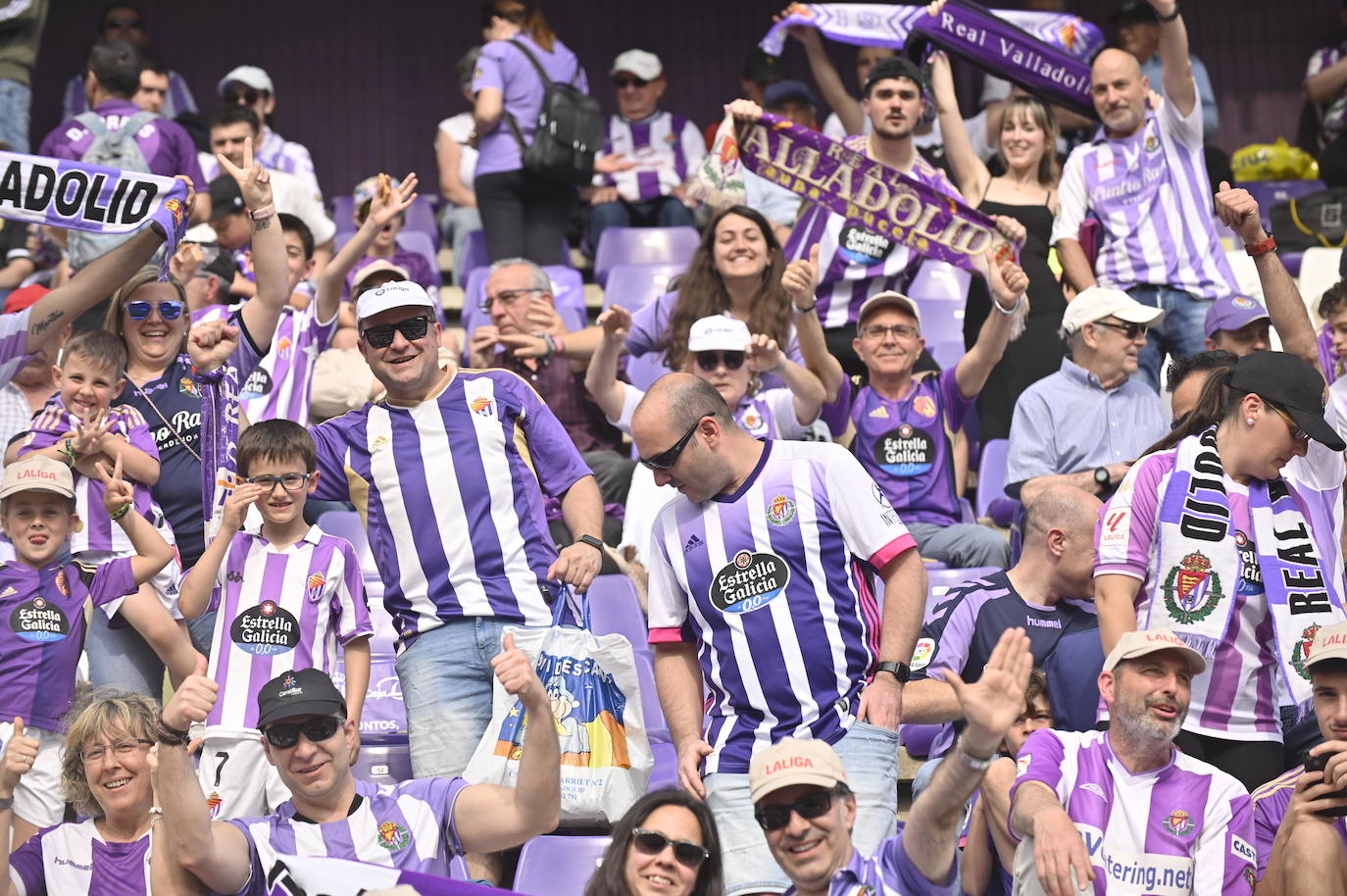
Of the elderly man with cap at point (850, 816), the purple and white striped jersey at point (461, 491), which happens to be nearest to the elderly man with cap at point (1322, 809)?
the elderly man with cap at point (850, 816)

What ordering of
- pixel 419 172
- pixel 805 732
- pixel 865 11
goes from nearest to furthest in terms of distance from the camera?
pixel 805 732 → pixel 865 11 → pixel 419 172

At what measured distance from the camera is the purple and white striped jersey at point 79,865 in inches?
194

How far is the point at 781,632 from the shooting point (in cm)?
474

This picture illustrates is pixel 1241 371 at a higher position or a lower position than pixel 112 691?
higher

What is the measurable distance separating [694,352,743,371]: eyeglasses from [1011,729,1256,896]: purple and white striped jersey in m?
2.60

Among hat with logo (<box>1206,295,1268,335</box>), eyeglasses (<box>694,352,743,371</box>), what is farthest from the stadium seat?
hat with logo (<box>1206,295,1268,335</box>)

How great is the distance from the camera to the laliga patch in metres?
4.77

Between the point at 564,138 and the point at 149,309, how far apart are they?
338 cm

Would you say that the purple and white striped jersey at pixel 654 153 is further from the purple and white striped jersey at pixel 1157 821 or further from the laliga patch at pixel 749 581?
the purple and white striped jersey at pixel 1157 821

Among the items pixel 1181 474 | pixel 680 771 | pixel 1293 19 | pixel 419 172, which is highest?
pixel 1293 19

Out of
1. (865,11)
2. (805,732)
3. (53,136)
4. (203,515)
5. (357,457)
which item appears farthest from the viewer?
(865,11)

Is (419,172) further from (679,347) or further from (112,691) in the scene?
(112,691)

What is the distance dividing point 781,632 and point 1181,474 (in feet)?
4.20

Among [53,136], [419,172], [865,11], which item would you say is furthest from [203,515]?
[419,172]
